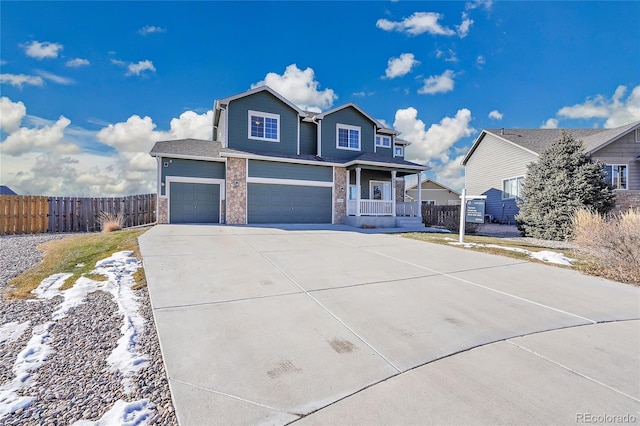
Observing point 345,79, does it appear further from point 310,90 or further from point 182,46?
point 182,46

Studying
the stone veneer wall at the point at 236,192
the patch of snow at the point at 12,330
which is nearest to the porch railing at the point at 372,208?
the stone veneer wall at the point at 236,192

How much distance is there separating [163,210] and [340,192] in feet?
32.7

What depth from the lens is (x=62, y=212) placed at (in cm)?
1433

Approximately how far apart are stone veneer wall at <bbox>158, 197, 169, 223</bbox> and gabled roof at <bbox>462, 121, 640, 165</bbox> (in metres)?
22.3

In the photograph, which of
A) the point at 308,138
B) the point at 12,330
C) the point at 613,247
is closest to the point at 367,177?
the point at 308,138

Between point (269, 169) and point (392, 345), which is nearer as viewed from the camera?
point (392, 345)

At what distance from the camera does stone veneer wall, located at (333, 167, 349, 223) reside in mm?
17047

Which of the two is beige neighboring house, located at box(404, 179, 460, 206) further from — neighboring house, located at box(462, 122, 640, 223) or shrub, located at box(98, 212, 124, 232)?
shrub, located at box(98, 212, 124, 232)

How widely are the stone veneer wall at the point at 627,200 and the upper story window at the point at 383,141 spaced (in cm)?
1254

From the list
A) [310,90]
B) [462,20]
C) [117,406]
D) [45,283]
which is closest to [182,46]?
[310,90]

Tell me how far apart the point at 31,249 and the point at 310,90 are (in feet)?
57.3

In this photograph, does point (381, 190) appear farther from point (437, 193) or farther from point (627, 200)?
point (437, 193)

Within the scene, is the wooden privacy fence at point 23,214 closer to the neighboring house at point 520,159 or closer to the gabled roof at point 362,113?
the gabled roof at point 362,113

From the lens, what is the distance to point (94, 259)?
20.9 ft
